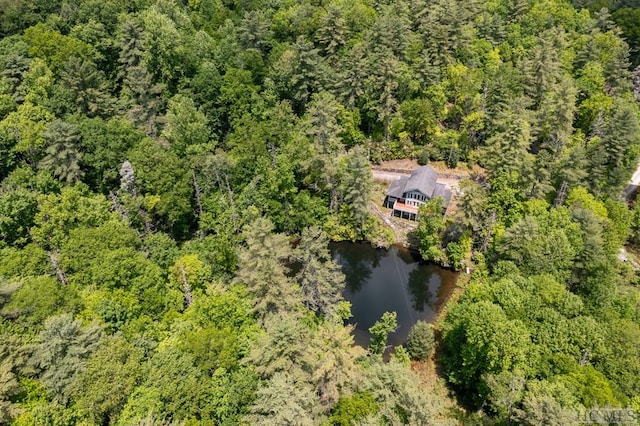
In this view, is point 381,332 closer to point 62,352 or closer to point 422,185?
point 422,185

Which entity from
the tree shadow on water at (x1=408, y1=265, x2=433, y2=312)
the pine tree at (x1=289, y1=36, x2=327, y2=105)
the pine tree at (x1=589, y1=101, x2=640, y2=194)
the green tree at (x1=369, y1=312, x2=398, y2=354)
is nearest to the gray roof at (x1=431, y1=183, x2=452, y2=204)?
the tree shadow on water at (x1=408, y1=265, x2=433, y2=312)

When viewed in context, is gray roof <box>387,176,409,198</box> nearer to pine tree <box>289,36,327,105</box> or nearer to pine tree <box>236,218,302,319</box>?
pine tree <box>289,36,327,105</box>

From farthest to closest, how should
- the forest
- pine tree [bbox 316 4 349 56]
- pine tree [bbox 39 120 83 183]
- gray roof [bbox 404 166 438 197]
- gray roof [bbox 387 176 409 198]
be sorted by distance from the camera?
pine tree [bbox 316 4 349 56] → gray roof [bbox 387 176 409 198] → gray roof [bbox 404 166 438 197] → pine tree [bbox 39 120 83 183] → the forest

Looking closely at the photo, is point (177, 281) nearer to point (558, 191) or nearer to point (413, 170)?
point (413, 170)

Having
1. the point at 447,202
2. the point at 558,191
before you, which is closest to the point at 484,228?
the point at 447,202

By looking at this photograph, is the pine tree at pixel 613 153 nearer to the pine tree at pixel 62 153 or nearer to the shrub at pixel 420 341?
the shrub at pixel 420 341
